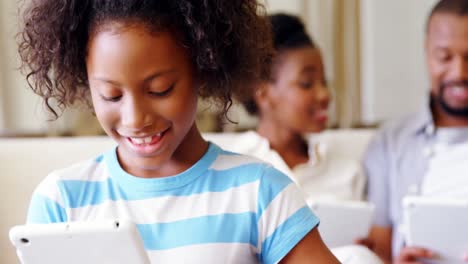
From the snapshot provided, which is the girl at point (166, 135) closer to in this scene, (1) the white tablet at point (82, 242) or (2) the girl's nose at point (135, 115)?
(2) the girl's nose at point (135, 115)

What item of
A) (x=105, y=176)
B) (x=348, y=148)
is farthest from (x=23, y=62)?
(x=348, y=148)

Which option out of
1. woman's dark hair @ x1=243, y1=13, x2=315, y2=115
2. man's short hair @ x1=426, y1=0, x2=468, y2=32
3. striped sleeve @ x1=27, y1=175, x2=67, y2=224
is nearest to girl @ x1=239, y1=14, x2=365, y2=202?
woman's dark hair @ x1=243, y1=13, x2=315, y2=115

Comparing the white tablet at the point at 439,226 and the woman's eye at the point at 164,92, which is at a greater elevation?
the woman's eye at the point at 164,92

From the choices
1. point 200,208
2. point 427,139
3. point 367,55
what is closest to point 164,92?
point 200,208

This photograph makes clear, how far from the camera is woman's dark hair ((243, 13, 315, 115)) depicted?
5.21 feet

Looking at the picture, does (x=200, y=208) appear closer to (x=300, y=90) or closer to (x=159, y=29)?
(x=159, y=29)

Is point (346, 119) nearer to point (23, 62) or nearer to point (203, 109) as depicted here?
point (203, 109)

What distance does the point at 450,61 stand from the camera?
159cm

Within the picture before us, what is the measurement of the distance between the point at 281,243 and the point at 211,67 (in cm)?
24

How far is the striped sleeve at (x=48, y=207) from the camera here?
0.87 m

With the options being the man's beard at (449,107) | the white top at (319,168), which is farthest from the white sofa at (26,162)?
the man's beard at (449,107)

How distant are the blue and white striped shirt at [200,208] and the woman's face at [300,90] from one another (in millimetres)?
688

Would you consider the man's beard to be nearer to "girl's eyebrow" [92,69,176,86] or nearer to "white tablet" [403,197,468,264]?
"white tablet" [403,197,468,264]

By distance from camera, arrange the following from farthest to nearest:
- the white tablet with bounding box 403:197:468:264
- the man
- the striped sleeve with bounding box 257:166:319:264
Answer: the man
the white tablet with bounding box 403:197:468:264
the striped sleeve with bounding box 257:166:319:264
